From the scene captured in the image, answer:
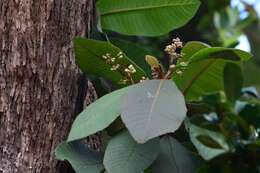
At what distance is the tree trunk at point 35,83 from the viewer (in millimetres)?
1076

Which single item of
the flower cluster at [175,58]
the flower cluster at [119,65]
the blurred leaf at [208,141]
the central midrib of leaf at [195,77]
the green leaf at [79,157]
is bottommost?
the blurred leaf at [208,141]

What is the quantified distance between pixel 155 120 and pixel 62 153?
0.19m

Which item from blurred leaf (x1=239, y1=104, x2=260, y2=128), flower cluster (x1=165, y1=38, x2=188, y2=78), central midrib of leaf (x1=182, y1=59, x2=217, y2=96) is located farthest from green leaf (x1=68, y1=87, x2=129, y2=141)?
blurred leaf (x1=239, y1=104, x2=260, y2=128)

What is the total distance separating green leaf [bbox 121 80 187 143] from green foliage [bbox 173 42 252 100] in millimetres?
107

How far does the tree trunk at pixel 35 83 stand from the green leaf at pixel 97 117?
11 cm

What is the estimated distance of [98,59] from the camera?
1.17m

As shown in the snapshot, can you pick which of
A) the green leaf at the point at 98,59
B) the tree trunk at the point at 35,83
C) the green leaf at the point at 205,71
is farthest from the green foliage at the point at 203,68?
the tree trunk at the point at 35,83

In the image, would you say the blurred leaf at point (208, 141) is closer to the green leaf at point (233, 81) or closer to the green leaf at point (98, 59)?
the green leaf at point (233, 81)

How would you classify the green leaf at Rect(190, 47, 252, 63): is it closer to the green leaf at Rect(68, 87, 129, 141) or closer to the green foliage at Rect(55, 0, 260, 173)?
the green foliage at Rect(55, 0, 260, 173)

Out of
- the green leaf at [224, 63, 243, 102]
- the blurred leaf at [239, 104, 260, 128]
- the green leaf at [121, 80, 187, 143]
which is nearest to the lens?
the green leaf at [121, 80, 187, 143]

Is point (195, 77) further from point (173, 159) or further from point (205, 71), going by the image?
point (173, 159)

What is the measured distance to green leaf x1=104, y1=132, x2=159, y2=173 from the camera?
39.9 inches

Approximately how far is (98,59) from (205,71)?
226 millimetres

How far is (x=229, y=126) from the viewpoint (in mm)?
1622
